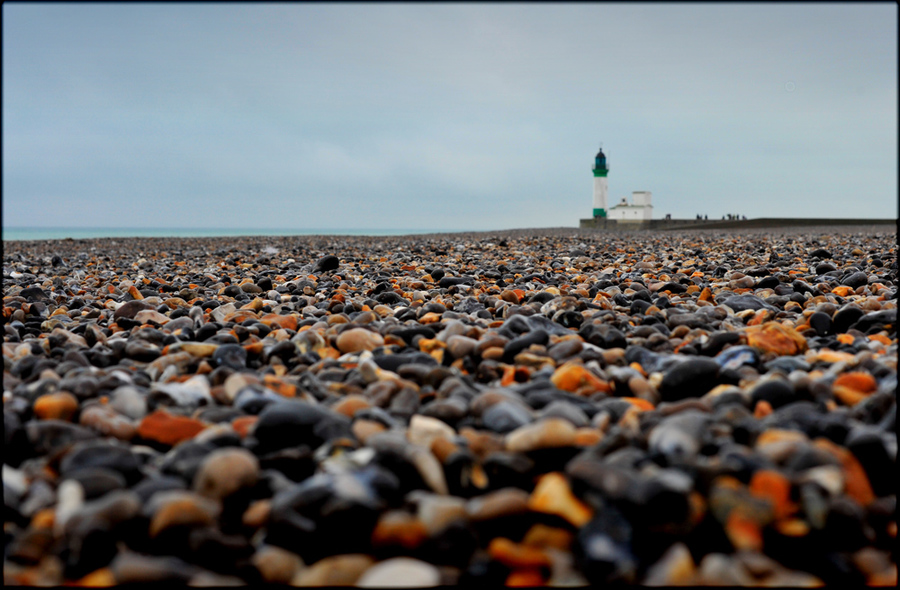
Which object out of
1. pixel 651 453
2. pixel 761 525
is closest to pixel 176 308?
pixel 651 453

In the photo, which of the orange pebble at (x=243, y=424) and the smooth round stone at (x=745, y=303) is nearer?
the orange pebble at (x=243, y=424)

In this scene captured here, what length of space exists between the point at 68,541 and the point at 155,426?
529 mm

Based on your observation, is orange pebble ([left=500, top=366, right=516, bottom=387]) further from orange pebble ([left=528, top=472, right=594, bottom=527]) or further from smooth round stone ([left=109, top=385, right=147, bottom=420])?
smooth round stone ([left=109, top=385, right=147, bottom=420])

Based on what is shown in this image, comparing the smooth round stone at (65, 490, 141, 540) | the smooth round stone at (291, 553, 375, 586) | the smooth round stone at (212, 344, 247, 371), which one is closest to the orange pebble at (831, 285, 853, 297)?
the smooth round stone at (212, 344, 247, 371)

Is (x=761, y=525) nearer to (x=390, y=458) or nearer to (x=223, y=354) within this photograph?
(x=390, y=458)

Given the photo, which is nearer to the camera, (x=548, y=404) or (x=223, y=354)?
(x=548, y=404)

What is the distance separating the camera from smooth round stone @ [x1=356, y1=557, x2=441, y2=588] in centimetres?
129

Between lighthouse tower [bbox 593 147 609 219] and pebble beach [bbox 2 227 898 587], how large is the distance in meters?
44.8

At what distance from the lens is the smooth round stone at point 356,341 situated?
3.04 m

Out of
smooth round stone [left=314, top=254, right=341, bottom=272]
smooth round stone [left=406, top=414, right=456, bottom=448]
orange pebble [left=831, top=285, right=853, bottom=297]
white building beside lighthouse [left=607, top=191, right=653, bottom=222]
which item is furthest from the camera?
white building beside lighthouse [left=607, top=191, right=653, bottom=222]

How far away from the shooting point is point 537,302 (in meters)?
4.15

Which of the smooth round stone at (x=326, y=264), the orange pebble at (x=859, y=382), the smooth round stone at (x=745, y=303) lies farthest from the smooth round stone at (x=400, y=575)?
the smooth round stone at (x=326, y=264)

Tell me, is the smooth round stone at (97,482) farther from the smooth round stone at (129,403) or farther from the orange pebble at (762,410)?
the orange pebble at (762,410)

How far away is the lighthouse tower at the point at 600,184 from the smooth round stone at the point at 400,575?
47087 millimetres
